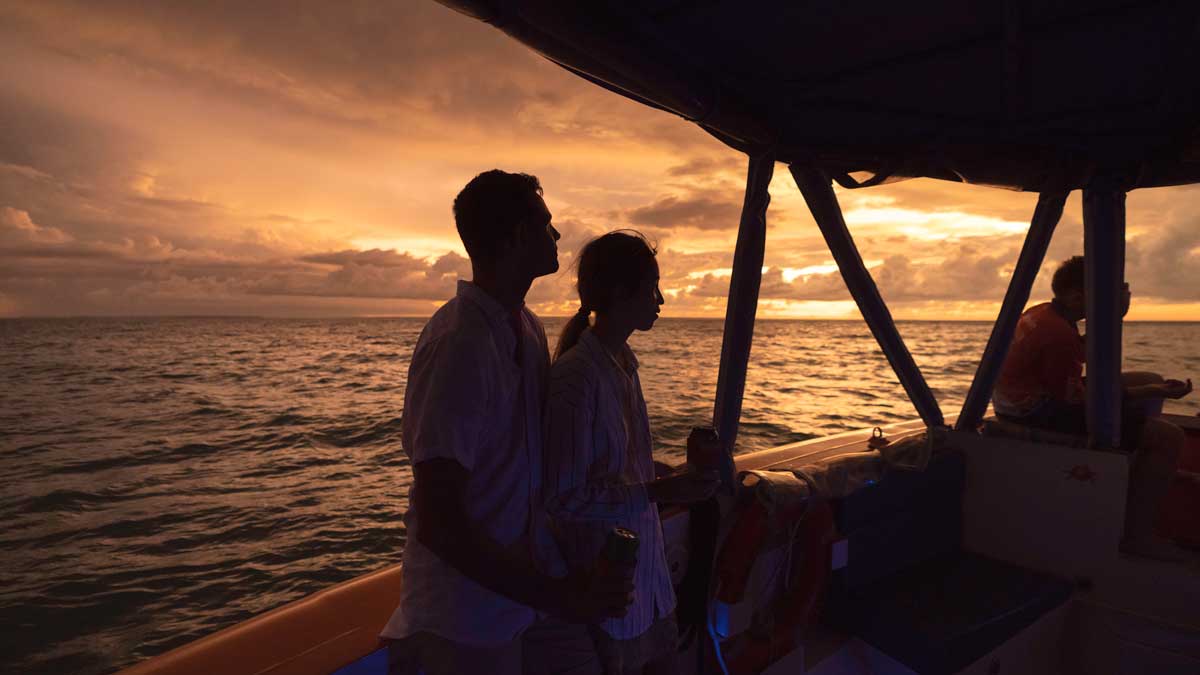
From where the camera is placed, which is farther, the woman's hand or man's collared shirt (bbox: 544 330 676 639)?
the woman's hand

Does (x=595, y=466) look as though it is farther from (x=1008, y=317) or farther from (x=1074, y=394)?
(x=1008, y=317)

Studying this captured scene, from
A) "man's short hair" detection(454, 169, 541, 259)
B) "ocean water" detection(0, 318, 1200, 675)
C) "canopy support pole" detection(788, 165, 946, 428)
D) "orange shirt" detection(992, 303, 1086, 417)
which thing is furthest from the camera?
"ocean water" detection(0, 318, 1200, 675)

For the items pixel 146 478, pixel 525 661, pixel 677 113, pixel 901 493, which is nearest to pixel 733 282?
pixel 677 113

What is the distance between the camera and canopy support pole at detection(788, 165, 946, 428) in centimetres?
323

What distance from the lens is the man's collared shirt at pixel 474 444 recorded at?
2.97 feet

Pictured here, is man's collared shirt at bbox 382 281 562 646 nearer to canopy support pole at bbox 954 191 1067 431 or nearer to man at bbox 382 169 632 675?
man at bbox 382 169 632 675

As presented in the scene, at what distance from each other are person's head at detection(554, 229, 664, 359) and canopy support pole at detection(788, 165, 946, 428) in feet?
6.72

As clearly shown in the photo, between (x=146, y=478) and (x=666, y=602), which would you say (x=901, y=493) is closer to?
(x=666, y=602)

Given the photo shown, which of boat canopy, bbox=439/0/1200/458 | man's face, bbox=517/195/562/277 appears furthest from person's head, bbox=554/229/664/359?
boat canopy, bbox=439/0/1200/458

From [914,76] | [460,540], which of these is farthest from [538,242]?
[914,76]

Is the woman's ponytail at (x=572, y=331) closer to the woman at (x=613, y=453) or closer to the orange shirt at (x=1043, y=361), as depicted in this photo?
the woman at (x=613, y=453)

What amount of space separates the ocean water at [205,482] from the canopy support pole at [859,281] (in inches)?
194

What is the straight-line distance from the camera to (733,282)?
2.89 metres

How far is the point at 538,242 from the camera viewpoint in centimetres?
114
